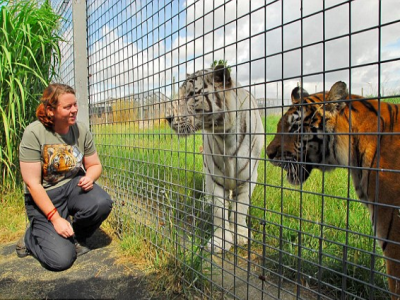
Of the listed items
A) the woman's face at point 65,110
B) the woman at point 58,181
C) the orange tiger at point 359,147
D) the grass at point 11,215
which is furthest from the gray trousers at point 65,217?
the orange tiger at point 359,147

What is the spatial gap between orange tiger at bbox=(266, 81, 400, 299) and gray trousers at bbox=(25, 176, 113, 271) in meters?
1.69

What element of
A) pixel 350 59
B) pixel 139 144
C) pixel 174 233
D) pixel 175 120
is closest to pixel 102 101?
pixel 139 144

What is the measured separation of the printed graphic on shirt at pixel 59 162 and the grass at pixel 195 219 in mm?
507

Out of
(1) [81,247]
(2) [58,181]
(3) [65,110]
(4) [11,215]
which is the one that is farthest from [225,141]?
(4) [11,215]

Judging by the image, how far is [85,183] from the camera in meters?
2.75

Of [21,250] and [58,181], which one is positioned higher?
[58,181]

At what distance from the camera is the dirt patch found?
228cm

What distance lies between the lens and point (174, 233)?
2.47 m

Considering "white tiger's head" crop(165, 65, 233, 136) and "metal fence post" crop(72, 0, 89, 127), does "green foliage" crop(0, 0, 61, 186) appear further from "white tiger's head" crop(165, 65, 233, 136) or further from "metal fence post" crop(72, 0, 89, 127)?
"white tiger's head" crop(165, 65, 233, 136)

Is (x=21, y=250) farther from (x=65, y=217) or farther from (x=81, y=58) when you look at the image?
(x=81, y=58)

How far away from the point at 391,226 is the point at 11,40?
449 centimetres

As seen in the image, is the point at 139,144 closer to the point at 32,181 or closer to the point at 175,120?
the point at 175,120

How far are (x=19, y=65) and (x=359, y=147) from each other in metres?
4.00

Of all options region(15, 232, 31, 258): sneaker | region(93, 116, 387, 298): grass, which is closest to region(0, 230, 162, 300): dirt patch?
region(15, 232, 31, 258): sneaker
